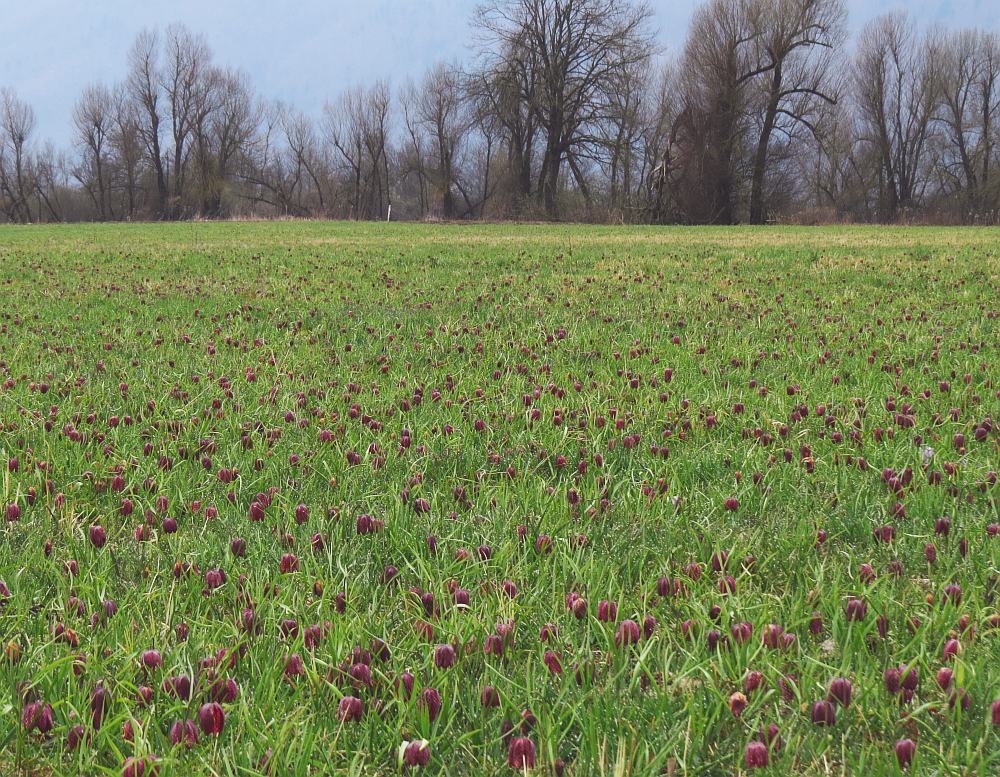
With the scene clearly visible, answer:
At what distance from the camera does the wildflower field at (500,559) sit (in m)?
1.62

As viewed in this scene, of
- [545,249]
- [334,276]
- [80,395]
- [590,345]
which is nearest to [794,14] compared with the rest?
[545,249]

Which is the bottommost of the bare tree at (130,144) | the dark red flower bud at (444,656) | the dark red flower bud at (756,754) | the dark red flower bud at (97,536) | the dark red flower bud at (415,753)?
the dark red flower bud at (415,753)

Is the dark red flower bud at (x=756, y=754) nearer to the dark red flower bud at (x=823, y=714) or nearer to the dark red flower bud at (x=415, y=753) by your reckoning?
the dark red flower bud at (x=823, y=714)

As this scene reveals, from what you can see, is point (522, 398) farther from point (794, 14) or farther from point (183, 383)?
point (794, 14)

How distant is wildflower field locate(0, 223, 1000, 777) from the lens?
63.6 inches

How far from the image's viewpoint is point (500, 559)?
7.89ft

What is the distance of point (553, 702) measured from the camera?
5.67ft

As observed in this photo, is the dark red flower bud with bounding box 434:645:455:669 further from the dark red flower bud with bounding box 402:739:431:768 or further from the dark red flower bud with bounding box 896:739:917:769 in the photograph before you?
the dark red flower bud with bounding box 896:739:917:769

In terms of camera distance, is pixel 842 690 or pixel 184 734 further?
pixel 842 690

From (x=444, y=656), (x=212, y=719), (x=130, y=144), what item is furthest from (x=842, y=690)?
(x=130, y=144)

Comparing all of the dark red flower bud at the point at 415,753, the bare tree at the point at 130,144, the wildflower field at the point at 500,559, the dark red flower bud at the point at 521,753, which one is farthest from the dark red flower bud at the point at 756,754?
the bare tree at the point at 130,144

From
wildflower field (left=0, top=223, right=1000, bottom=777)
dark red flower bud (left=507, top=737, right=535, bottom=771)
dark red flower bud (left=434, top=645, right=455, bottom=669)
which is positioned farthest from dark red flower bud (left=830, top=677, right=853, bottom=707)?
dark red flower bud (left=434, top=645, right=455, bottom=669)

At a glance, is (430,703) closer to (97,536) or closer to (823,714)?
(823,714)

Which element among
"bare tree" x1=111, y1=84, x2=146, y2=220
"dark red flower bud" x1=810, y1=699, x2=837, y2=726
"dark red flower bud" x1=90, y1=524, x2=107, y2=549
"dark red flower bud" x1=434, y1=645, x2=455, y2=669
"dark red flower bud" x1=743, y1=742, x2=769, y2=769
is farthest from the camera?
"bare tree" x1=111, y1=84, x2=146, y2=220
